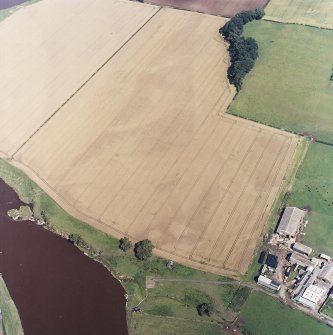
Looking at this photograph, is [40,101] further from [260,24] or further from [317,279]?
[317,279]

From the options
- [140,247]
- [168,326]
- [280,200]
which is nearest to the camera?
[168,326]

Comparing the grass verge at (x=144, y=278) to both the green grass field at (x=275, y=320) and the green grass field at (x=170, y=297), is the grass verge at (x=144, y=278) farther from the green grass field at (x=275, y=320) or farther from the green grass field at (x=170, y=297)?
the green grass field at (x=275, y=320)

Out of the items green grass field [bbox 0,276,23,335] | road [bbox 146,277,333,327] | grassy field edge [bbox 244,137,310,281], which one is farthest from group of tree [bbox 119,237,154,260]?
green grass field [bbox 0,276,23,335]

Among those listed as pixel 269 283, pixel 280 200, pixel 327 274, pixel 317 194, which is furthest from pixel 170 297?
pixel 317 194

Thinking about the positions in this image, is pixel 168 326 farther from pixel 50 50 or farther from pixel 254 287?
pixel 50 50

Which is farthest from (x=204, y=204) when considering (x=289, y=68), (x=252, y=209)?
(x=289, y=68)

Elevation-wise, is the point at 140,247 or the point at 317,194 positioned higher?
the point at 140,247
